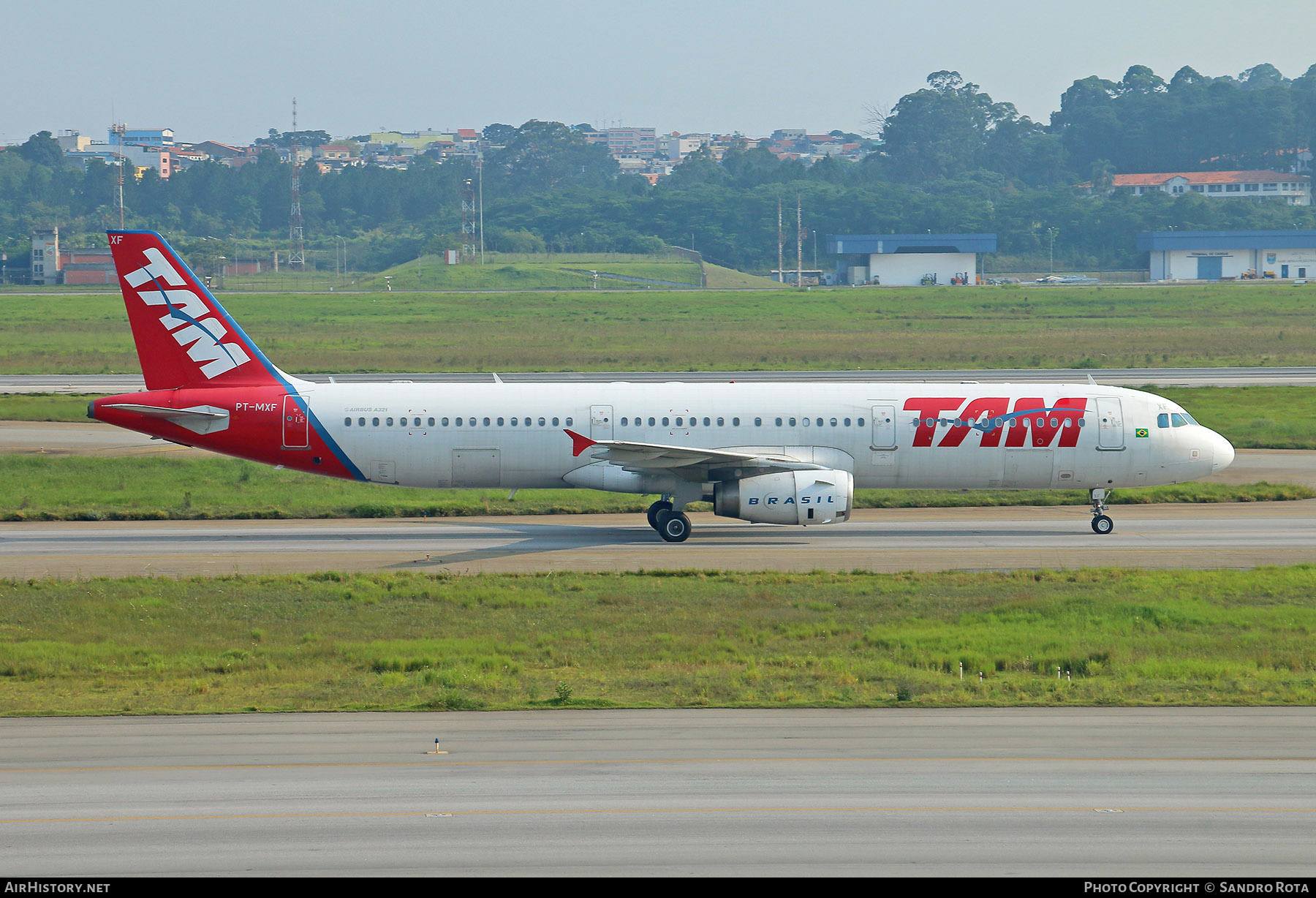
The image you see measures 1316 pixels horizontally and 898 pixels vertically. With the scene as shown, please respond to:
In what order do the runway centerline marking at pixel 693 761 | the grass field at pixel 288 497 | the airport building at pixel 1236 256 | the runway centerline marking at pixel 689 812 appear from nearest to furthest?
1. the runway centerline marking at pixel 689 812
2. the runway centerline marking at pixel 693 761
3. the grass field at pixel 288 497
4. the airport building at pixel 1236 256

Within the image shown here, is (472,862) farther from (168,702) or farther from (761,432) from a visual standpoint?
(761,432)

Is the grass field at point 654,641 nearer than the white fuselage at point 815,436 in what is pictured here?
Yes

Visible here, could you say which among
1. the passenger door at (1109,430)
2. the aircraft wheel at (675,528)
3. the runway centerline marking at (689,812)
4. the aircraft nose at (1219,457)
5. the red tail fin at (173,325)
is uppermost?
the red tail fin at (173,325)

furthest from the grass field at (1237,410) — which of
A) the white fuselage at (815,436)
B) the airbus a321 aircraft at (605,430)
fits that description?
the airbus a321 aircraft at (605,430)

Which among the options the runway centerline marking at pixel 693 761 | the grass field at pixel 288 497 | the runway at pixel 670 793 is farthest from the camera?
the grass field at pixel 288 497

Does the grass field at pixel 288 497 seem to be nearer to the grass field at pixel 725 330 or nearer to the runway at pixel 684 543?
the runway at pixel 684 543

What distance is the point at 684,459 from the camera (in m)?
34.9

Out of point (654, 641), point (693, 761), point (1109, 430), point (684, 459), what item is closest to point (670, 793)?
point (693, 761)

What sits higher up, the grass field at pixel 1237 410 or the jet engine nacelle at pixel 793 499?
the grass field at pixel 1237 410

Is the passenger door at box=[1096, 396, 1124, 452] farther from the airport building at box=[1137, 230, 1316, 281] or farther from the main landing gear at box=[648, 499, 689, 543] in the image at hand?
the airport building at box=[1137, 230, 1316, 281]

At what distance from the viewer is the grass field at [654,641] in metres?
20.5

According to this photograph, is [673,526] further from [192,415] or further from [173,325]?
[173,325]

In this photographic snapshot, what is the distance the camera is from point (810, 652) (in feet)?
75.9

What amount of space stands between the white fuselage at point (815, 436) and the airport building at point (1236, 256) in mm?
164299
